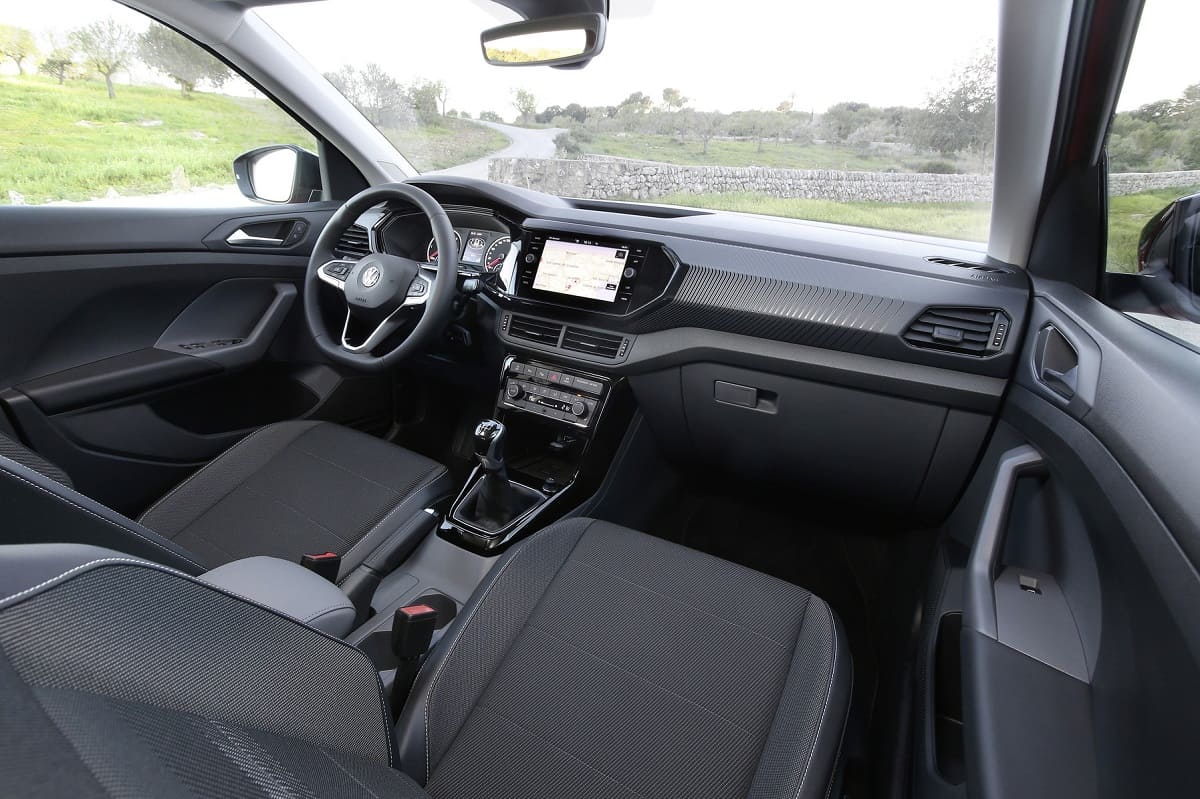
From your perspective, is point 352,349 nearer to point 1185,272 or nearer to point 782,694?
point 782,694

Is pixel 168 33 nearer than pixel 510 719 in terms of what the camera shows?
No

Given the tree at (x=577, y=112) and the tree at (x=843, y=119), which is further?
the tree at (x=577, y=112)

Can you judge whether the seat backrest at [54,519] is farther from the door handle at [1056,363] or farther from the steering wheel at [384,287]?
the door handle at [1056,363]

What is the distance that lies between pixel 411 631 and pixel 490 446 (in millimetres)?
794

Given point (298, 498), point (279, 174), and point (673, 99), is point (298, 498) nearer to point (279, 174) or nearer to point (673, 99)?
point (279, 174)

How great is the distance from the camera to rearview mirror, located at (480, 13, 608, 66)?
1945 mm

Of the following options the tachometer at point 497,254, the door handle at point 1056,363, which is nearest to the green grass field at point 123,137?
the tachometer at point 497,254

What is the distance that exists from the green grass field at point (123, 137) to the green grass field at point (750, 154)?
51 centimetres

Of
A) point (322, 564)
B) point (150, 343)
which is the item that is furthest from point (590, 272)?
point (150, 343)

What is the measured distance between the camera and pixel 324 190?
2830 mm

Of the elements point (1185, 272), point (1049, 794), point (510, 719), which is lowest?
point (510, 719)

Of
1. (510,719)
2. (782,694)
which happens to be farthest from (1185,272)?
(510,719)

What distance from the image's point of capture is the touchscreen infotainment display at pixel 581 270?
2072 mm

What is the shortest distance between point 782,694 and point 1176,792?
1.92 feet
